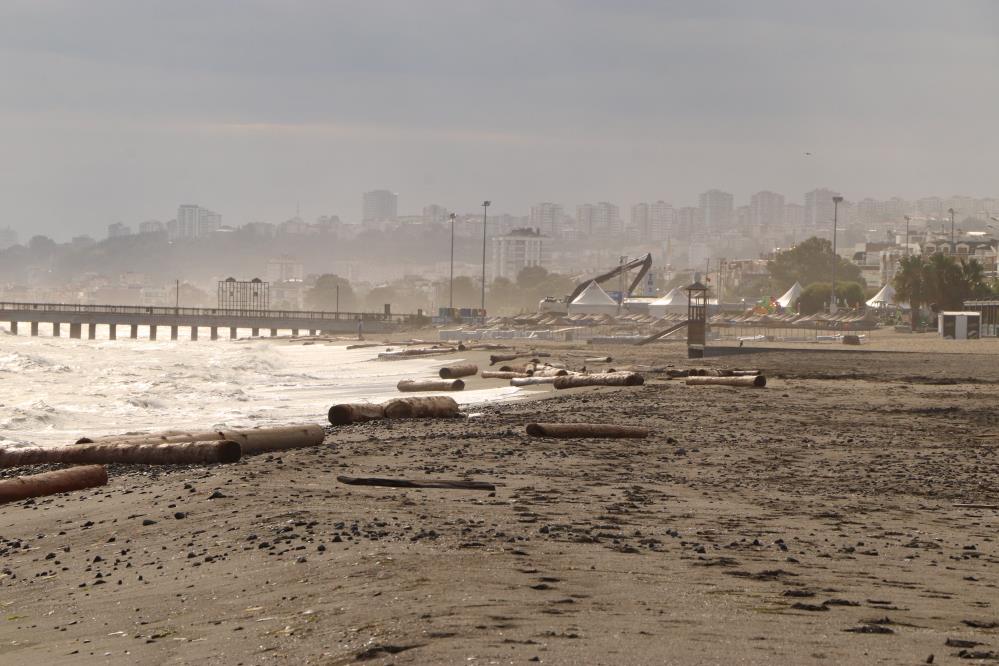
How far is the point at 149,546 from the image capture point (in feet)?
30.0

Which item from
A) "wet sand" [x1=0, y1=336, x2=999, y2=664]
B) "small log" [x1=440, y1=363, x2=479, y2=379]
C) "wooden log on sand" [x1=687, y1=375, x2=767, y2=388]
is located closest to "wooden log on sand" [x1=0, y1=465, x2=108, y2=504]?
"wet sand" [x1=0, y1=336, x2=999, y2=664]

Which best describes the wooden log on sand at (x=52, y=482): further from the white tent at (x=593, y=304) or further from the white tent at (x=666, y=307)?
the white tent at (x=593, y=304)

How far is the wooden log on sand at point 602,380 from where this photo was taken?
1078 inches

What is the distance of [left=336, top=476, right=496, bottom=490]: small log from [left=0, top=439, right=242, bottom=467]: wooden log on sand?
300cm

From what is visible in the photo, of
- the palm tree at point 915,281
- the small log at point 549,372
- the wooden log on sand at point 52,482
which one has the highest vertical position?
the palm tree at point 915,281

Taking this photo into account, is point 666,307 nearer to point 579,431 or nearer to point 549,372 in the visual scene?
point 549,372

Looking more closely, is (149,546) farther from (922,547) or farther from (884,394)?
(884,394)

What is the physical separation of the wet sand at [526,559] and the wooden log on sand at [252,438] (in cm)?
70

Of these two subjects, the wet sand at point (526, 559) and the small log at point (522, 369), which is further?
the small log at point (522, 369)

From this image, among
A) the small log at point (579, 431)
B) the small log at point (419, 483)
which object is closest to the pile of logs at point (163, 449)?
the small log at point (579, 431)

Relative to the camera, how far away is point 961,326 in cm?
5850

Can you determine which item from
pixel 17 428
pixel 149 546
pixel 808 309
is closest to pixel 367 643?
pixel 149 546

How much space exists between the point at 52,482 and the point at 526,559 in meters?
6.75

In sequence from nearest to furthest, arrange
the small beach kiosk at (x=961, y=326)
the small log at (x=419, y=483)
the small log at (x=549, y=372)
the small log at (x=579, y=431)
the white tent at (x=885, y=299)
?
the small log at (x=419, y=483), the small log at (x=579, y=431), the small log at (x=549, y=372), the small beach kiosk at (x=961, y=326), the white tent at (x=885, y=299)
